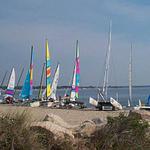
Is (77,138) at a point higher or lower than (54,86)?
lower

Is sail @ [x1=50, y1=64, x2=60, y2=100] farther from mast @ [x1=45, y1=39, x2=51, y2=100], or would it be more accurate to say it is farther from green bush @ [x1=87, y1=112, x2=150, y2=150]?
green bush @ [x1=87, y1=112, x2=150, y2=150]

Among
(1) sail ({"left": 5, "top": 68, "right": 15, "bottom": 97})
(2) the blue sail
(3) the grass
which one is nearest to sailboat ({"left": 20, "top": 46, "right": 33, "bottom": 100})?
(2) the blue sail

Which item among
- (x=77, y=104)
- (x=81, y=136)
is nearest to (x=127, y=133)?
(x=81, y=136)

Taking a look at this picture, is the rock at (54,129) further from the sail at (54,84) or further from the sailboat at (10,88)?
the sailboat at (10,88)

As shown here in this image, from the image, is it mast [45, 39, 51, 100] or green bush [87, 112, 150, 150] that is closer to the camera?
green bush [87, 112, 150, 150]

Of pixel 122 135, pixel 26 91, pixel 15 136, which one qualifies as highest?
pixel 26 91

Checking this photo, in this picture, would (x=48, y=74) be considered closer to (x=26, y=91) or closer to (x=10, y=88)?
(x=26, y=91)

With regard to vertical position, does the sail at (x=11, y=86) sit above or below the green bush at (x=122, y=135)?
above


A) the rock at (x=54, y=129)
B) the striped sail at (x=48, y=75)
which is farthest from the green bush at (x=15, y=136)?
the striped sail at (x=48, y=75)

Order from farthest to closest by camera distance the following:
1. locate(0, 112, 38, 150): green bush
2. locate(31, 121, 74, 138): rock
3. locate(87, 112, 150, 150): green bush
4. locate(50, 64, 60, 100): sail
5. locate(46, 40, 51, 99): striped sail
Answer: locate(50, 64, 60, 100): sail, locate(46, 40, 51, 99): striped sail, locate(87, 112, 150, 150): green bush, locate(31, 121, 74, 138): rock, locate(0, 112, 38, 150): green bush

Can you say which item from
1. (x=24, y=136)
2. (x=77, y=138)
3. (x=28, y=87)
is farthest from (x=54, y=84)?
(x=24, y=136)

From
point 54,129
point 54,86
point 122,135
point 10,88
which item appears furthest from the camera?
point 10,88

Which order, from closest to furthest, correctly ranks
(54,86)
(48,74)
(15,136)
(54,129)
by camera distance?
(15,136) → (54,129) → (48,74) → (54,86)

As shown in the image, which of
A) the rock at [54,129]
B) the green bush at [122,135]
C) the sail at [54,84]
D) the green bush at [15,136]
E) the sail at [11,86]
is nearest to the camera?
the green bush at [15,136]
